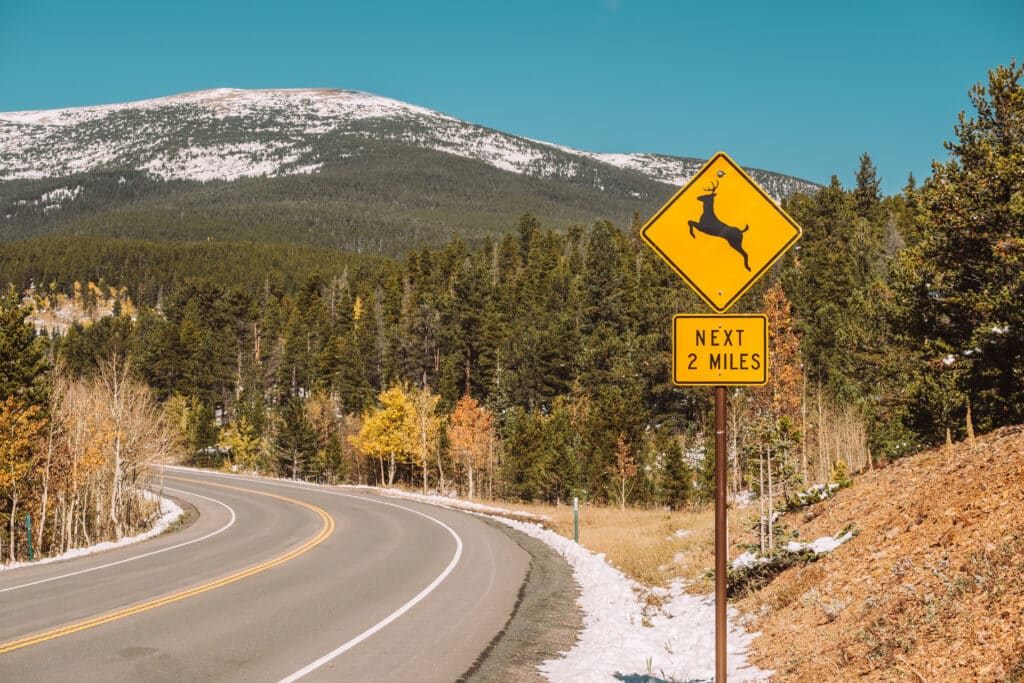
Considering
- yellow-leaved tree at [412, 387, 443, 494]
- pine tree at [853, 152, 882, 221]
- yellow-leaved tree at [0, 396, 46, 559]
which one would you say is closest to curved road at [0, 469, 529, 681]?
yellow-leaved tree at [0, 396, 46, 559]

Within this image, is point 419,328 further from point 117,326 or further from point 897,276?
point 117,326

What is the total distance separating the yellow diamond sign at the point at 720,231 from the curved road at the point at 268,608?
514 centimetres

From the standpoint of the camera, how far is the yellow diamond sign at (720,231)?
5.05 meters

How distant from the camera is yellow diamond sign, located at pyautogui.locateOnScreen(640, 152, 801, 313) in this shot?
Answer: 5055 millimetres

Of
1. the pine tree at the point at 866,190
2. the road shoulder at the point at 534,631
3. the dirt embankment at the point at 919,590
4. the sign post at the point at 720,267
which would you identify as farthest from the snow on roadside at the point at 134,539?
the pine tree at the point at 866,190

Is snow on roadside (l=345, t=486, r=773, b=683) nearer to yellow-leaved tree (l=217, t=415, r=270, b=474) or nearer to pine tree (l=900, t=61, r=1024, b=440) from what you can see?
pine tree (l=900, t=61, r=1024, b=440)

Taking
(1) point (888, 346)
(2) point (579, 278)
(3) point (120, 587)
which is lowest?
(3) point (120, 587)

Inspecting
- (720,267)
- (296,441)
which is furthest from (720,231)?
(296,441)

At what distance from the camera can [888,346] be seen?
103 ft

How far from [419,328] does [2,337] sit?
4842cm

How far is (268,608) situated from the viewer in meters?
11.4

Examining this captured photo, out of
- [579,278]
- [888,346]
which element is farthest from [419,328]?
[888,346]

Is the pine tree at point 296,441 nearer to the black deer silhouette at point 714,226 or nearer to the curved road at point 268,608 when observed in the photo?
the curved road at point 268,608

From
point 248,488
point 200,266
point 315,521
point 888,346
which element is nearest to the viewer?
point 315,521
